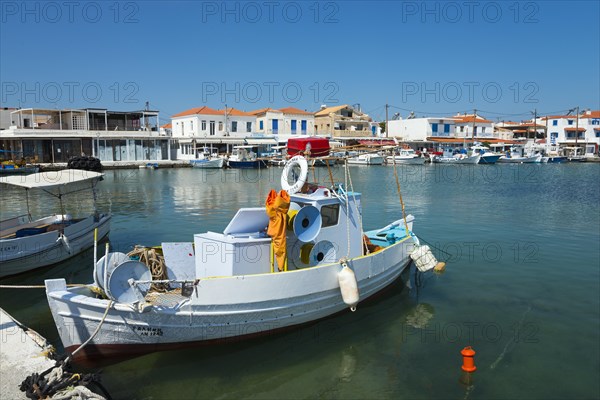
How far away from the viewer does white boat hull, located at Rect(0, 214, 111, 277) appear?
11.7m

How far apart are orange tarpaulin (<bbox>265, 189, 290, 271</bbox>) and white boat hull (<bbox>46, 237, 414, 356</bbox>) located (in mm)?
449

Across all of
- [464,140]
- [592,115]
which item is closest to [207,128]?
[464,140]

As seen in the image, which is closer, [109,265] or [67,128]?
[109,265]

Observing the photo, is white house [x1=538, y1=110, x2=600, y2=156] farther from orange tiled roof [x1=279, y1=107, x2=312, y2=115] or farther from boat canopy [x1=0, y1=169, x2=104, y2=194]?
boat canopy [x1=0, y1=169, x2=104, y2=194]

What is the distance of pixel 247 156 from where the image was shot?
190 ft

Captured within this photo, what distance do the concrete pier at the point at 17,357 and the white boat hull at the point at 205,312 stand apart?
0.55 m

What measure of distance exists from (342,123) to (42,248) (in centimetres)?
6884

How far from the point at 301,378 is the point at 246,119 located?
66.8 m

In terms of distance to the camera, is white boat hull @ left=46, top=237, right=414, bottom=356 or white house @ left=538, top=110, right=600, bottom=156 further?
white house @ left=538, top=110, right=600, bottom=156

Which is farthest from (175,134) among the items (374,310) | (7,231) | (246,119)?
(374,310)

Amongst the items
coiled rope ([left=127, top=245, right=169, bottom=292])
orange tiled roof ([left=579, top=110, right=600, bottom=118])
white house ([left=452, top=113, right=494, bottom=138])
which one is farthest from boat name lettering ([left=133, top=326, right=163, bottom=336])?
orange tiled roof ([left=579, top=110, right=600, bottom=118])

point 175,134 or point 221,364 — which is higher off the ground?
point 175,134

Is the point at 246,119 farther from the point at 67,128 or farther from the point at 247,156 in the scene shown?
the point at 67,128

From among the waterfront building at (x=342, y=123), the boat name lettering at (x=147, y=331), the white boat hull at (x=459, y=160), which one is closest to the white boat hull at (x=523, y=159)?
the white boat hull at (x=459, y=160)
